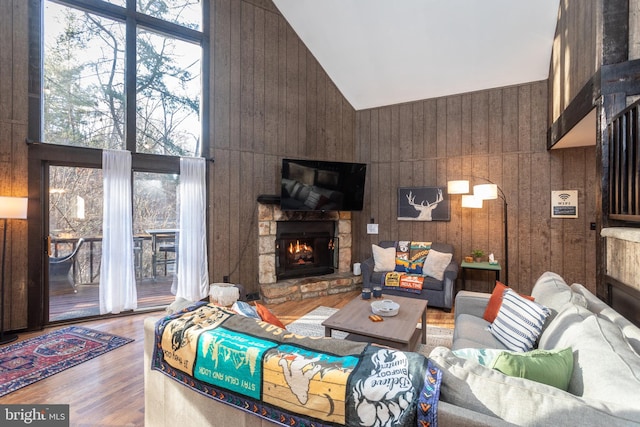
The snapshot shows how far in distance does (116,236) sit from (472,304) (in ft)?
13.5

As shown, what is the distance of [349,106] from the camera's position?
5.85m

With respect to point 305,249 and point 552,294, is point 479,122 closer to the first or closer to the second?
point 552,294

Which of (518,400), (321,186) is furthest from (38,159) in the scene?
(518,400)

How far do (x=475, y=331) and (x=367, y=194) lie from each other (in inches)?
143

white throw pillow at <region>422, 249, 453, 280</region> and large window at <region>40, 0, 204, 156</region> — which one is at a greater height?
large window at <region>40, 0, 204, 156</region>

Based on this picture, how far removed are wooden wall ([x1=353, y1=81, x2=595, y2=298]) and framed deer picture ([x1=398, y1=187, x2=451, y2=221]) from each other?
4.1 inches

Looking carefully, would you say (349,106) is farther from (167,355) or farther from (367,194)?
(167,355)

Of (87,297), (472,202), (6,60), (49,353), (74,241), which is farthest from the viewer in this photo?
(472,202)

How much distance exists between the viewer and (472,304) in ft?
9.52

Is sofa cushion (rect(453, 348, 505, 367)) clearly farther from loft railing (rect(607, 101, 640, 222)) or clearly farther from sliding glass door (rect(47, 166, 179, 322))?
sliding glass door (rect(47, 166, 179, 322))

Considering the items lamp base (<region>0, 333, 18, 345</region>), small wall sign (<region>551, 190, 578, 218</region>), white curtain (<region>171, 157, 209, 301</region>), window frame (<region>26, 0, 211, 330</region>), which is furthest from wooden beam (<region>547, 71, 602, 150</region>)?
lamp base (<region>0, 333, 18, 345</region>)

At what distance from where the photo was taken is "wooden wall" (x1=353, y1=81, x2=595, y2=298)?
14.2ft

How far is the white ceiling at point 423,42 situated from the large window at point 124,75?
1.88 metres

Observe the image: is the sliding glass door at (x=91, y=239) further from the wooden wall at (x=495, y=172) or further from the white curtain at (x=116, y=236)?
the wooden wall at (x=495, y=172)
